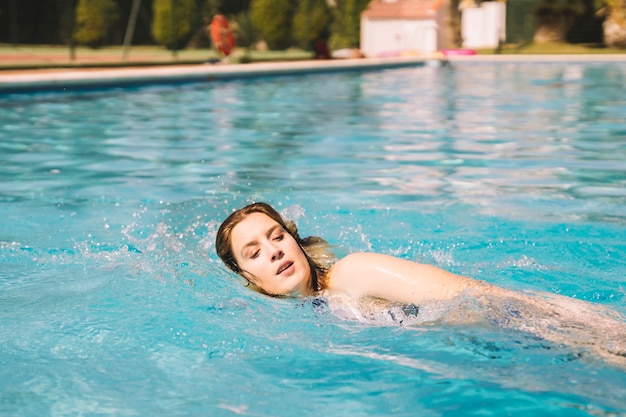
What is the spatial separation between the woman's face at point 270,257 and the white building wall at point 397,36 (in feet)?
86.1

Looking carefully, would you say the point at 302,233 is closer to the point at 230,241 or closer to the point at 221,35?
the point at 230,241

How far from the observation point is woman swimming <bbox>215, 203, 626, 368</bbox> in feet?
11.7

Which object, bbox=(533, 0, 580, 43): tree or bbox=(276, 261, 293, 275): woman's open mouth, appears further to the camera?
bbox=(533, 0, 580, 43): tree

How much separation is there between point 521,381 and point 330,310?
1066mm

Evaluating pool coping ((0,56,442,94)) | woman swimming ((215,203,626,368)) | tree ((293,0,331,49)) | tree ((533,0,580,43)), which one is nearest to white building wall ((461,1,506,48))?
tree ((533,0,580,43))

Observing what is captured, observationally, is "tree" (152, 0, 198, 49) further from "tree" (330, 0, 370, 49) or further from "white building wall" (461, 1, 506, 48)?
"white building wall" (461, 1, 506, 48)

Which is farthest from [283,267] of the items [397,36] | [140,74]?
[397,36]

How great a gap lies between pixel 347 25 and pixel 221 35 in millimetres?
8900

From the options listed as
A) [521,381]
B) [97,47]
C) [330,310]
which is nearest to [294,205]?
[330,310]

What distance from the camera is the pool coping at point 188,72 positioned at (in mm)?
14070

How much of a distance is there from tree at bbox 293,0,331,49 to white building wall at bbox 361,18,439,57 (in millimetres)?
3998

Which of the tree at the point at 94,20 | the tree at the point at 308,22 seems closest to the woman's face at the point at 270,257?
the tree at the point at 94,20

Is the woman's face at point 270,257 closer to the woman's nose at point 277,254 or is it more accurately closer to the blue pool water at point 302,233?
the woman's nose at point 277,254

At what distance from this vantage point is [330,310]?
3928mm
